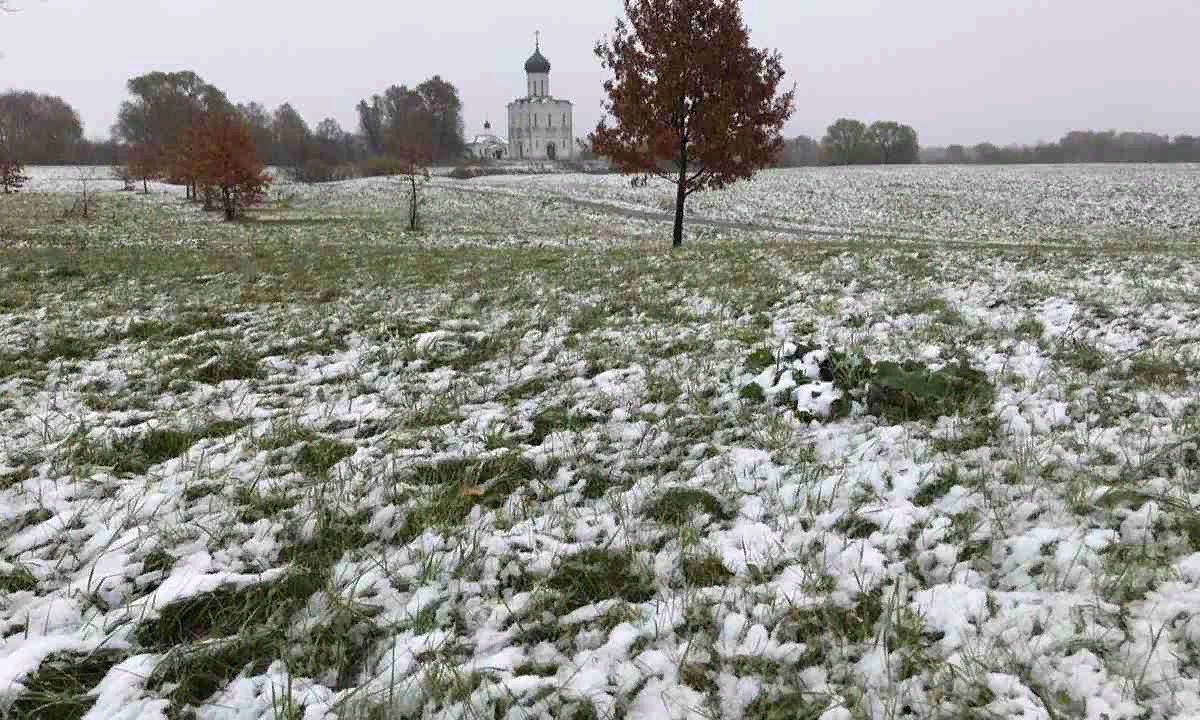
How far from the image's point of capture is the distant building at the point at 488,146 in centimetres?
11131

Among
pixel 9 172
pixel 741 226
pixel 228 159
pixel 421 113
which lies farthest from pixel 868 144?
pixel 9 172

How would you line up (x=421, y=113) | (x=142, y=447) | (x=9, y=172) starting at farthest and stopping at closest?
(x=421, y=113)
(x=9, y=172)
(x=142, y=447)

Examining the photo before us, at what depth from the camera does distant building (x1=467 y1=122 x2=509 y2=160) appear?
111306 millimetres

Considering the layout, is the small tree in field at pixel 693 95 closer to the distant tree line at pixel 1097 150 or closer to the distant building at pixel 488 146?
the distant tree line at pixel 1097 150

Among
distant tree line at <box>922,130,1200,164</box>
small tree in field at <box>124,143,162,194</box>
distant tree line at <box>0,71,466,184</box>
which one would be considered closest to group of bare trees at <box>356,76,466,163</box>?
distant tree line at <box>0,71,466,184</box>

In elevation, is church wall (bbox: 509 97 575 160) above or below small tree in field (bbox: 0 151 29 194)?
above

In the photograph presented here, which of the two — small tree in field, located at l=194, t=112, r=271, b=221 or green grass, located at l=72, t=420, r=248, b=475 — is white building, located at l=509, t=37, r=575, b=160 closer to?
small tree in field, located at l=194, t=112, r=271, b=221

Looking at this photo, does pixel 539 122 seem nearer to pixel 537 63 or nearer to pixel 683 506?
pixel 537 63

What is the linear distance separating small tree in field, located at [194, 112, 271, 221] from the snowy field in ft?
73.6

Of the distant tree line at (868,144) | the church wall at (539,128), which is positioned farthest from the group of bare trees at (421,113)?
the distant tree line at (868,144)

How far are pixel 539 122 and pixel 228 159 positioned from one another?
3180 inches

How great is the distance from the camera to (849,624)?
2.44 metres

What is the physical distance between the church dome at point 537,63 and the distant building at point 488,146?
48.2 ft

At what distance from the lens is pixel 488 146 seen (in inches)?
4518
